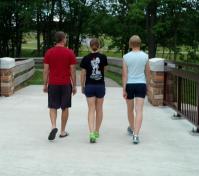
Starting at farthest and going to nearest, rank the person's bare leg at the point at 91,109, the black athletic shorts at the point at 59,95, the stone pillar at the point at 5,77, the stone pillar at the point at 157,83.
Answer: the stone pillar at the point at 5,77 → the stone pillar at the point at 157,83 → the black athletic shorts at the point at 59,95 → the person's bare leg at the point at 91,109

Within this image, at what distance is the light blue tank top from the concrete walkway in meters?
0.96

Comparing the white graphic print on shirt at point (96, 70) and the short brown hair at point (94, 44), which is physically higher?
the short brown hair at point (94, 44)

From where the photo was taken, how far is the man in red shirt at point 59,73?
9.02 metres

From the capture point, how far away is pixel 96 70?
886 cm

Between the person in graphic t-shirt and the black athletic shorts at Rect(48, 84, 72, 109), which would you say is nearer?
the person in graphic t-shirt

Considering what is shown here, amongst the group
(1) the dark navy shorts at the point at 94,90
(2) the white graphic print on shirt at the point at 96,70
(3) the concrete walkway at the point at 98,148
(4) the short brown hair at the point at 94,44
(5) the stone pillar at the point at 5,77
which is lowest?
(3) the concrete walkway at the point at 98,148

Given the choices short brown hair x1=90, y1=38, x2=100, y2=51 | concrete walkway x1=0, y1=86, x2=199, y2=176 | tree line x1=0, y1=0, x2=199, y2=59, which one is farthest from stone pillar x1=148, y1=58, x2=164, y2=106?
tree line x1=0, y1=0, x2=199, y2=59

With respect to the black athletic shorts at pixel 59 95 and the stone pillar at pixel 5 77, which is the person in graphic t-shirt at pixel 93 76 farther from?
the stone pillar at pixel 5 77

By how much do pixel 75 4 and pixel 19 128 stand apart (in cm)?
3240

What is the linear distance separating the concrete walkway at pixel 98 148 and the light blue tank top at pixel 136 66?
3.16ft

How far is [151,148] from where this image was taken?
8.39 metres

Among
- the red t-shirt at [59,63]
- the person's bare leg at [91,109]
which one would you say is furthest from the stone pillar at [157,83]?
the red t-shirt at [59,63]

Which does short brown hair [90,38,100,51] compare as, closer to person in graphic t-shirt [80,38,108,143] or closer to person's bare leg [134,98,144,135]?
person in graphic t-shirt [80,38,108,143]

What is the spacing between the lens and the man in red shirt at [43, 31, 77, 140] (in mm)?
9023
